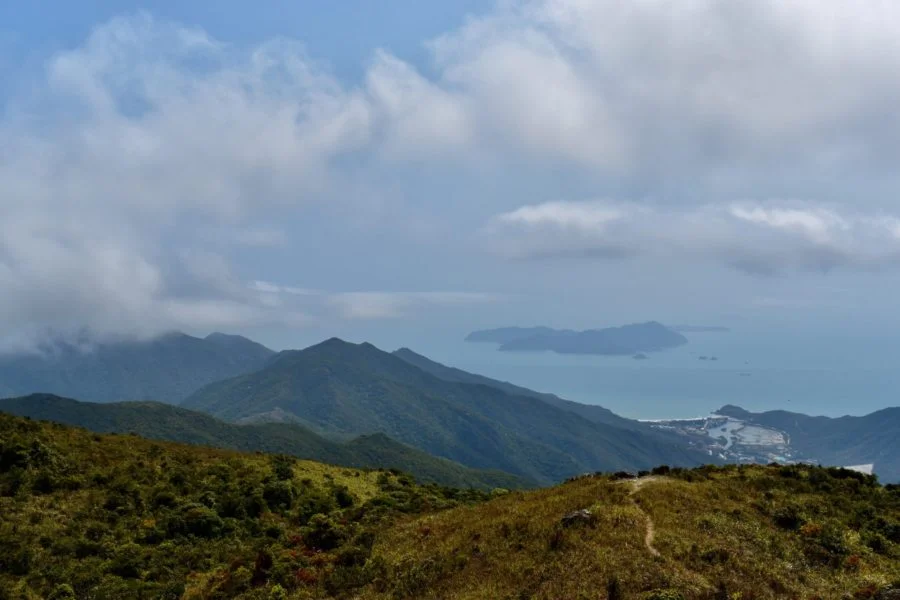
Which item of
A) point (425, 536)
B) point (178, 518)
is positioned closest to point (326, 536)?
point (425, 536)

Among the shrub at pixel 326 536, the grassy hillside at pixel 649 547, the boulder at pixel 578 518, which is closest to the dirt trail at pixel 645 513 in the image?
the grassy hillside at pixel 649 547

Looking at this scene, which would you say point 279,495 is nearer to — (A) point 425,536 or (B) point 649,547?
(A) point 425,536

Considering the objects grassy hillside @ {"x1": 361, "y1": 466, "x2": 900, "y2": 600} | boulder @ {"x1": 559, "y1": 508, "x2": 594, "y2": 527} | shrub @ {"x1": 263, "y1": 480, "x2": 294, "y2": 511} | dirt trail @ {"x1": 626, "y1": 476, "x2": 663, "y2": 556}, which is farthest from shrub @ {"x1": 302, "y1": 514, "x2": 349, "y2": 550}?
dirt trail @ {"x1": 626, "y1": 476, "x2": 663, "y2": 556}

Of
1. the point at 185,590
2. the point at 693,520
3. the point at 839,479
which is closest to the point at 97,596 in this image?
the point at 185,590

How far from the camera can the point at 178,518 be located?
111 ft

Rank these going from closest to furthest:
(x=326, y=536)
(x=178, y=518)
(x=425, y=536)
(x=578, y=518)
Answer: (x=578, y=518), (x=425, y=536), (x=326, y=536), (x=178, y=518)

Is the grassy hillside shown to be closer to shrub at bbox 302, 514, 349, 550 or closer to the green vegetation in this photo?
shrub at bbox 302, 514, 349, 550

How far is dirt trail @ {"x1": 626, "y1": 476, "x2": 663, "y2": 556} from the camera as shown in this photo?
69.2 ft

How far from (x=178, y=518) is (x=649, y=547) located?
2642 centimetres

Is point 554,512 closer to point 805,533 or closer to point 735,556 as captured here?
point 735,556

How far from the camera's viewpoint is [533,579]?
19547 mm

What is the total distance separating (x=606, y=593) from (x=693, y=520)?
26.0 feet

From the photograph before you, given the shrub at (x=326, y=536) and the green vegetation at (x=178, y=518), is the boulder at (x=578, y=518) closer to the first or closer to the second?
the green vegetation at (x=178, y=518)

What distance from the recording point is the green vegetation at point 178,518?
1004 inches
